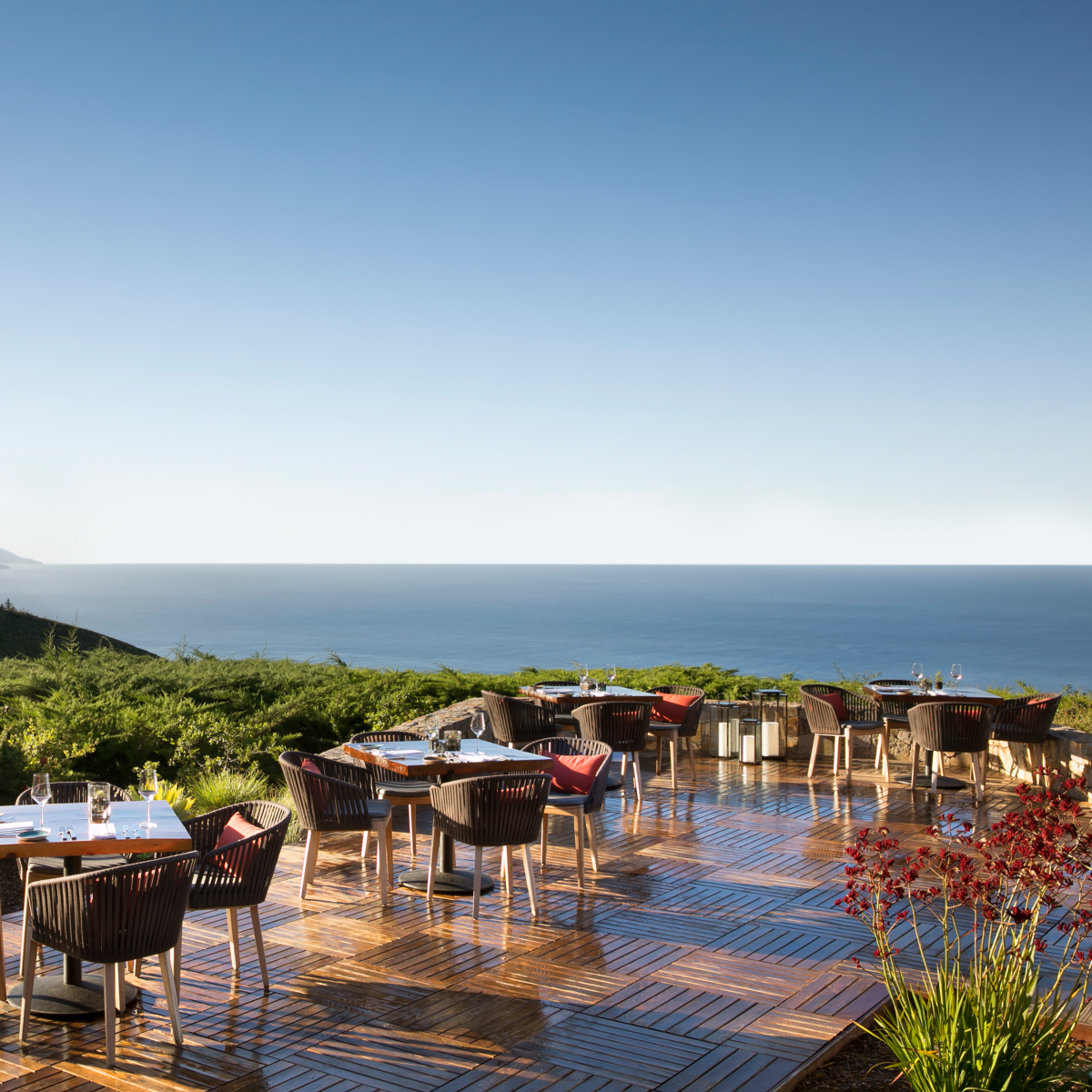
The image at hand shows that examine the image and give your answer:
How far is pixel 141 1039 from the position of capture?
12.8 feet

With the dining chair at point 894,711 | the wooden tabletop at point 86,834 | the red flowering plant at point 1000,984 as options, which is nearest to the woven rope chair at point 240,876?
the wooden tabletop at point 86,834

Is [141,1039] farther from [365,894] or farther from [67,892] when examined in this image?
[365,894]

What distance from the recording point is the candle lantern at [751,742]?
10.5 meters

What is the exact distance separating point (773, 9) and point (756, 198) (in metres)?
4.98

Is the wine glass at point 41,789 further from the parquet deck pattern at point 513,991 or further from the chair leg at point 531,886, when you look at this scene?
the chair leg at point 531,886

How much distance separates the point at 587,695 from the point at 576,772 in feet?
10.4

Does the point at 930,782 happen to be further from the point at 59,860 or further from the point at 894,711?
the point at 59,860

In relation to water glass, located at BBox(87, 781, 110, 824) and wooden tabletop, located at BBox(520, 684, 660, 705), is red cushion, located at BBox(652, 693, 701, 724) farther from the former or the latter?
water glass, located at BBox(87, 781, 110, 824)

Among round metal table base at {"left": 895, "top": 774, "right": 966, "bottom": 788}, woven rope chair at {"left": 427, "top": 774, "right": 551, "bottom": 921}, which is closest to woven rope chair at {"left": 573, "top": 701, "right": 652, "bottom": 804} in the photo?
round metal table base at {"left": 895, "top": 774, "right": 966, "bottom": 788}

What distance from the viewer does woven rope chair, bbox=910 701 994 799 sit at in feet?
28.0

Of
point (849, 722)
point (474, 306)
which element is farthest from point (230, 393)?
point (849, 722)

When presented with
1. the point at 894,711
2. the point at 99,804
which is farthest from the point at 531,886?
the point at 894,711

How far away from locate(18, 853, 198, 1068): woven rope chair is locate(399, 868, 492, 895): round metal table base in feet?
7.32

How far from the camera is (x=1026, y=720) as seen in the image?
29.0 ft
